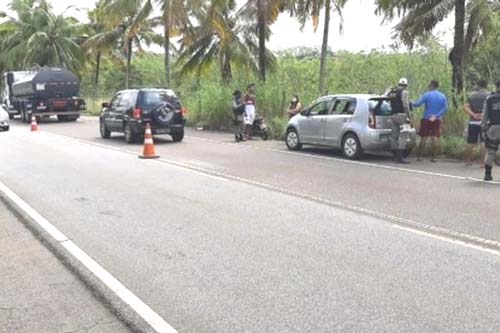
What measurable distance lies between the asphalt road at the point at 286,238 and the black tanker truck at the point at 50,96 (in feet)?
69.2

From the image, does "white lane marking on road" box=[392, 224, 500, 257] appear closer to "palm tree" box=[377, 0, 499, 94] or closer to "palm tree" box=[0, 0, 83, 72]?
"palm tree" box=[377, 0, 499, 94]

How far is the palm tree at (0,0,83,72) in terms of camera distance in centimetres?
5134

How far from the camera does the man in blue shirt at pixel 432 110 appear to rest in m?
14.7

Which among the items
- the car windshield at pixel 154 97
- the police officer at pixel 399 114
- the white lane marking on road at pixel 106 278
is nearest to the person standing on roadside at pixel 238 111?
the car windshield at pixel 154 97

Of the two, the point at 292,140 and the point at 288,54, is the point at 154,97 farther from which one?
the point at 288,54

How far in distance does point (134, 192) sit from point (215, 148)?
818 centimetres

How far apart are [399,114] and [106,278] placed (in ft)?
34.2

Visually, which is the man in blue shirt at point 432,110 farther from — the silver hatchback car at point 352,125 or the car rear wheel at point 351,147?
the car rear wheel at point 351,147

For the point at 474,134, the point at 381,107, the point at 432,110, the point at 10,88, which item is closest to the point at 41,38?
the point at 10,88

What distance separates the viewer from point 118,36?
43.2 m

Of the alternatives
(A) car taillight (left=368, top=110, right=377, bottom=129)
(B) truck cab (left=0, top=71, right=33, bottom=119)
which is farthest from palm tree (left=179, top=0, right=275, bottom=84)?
(A) car taillight (left=368, top=110, right=377, bottom=129)

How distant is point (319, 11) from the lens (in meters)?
24.2

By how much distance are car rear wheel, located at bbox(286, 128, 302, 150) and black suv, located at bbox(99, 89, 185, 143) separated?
14.1 feet

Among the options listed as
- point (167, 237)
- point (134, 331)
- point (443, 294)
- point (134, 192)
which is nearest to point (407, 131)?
point (134, 192)
